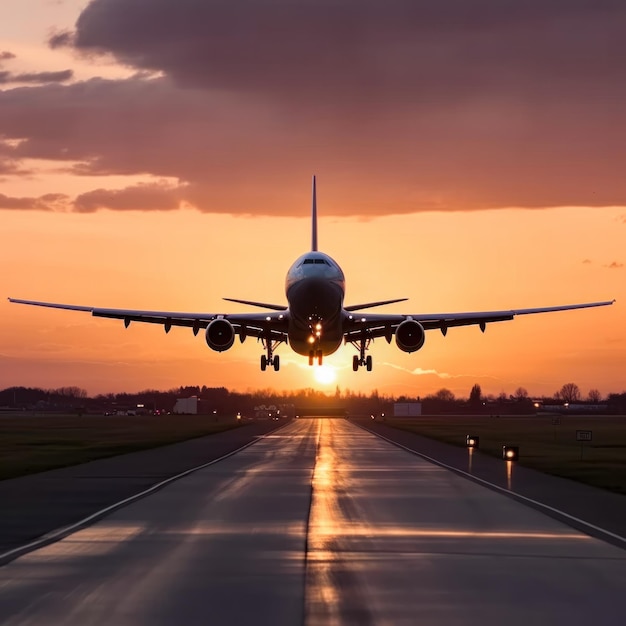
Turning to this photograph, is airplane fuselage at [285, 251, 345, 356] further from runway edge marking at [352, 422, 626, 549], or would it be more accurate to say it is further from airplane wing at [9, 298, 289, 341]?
runway edge marking at [352, 422, 626, 549]

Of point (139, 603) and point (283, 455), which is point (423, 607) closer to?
point (139, 603)

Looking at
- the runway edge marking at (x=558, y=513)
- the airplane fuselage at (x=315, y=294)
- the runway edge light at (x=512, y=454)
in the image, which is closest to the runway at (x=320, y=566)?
the runway edge marking at (x=558, y=513)

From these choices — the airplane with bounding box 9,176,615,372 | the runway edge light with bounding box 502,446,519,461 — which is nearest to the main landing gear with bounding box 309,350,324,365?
the airplane with bounding box 9,176,615,372

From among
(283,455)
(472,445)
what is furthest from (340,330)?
(472,445)

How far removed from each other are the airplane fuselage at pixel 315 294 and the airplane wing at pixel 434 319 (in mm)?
2807

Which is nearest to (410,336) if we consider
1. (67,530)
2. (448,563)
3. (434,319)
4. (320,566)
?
(434,319)

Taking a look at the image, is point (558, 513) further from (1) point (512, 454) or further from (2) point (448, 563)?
(1) point (512, 454)

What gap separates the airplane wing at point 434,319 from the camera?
6228 centimetres

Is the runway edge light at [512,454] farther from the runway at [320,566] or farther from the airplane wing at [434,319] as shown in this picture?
the runway at [320,566]

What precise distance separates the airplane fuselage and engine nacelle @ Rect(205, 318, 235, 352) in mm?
3315

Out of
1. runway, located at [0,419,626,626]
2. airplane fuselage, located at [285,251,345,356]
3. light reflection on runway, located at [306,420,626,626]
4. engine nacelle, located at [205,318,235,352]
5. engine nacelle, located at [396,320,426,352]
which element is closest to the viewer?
runway, located at [0,419,626,626]

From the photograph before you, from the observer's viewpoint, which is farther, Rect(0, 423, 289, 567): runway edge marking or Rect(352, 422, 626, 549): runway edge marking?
Rect(352, 422, 626, 549): runway edge marking

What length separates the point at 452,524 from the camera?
89.6ft

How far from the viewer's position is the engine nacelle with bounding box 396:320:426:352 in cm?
6084
